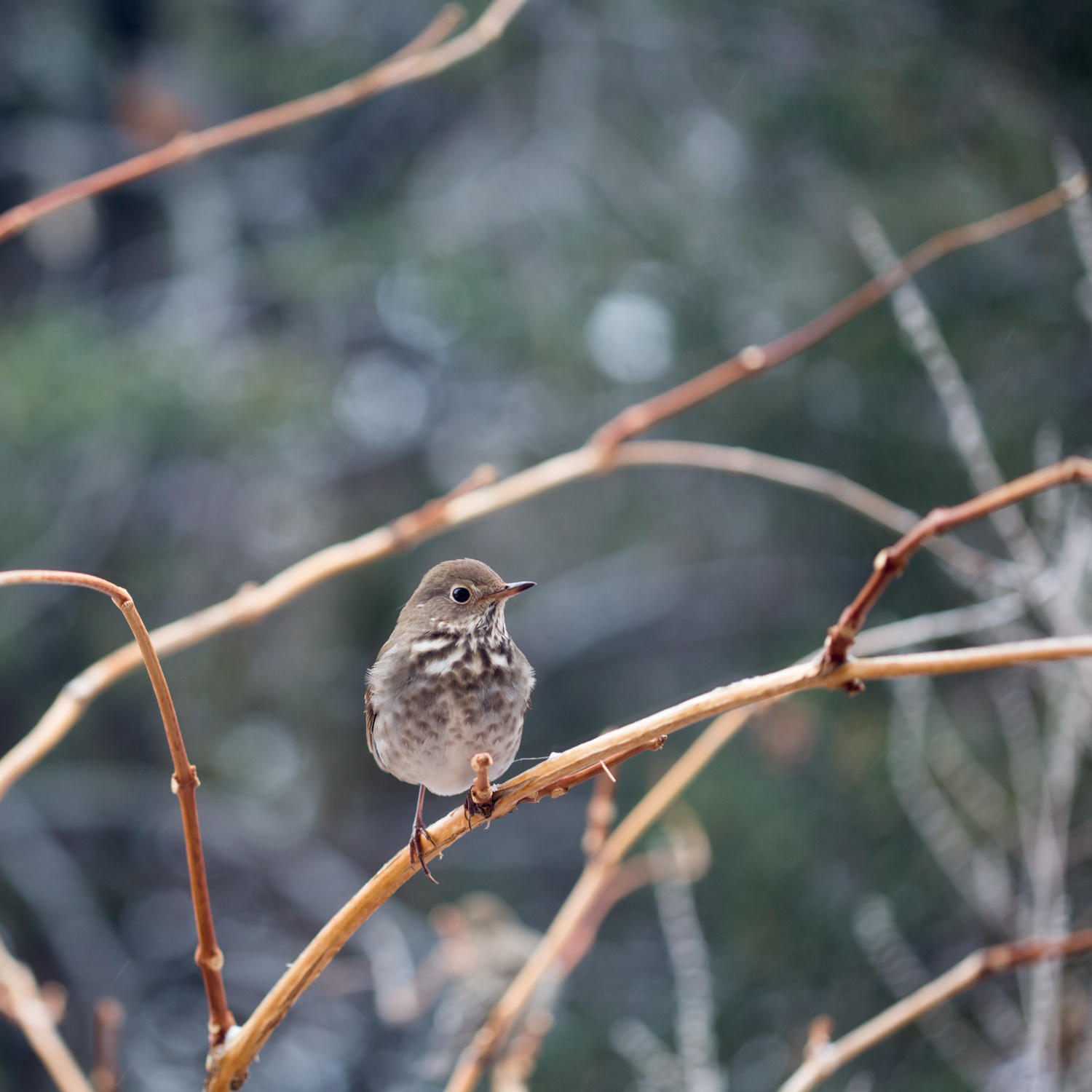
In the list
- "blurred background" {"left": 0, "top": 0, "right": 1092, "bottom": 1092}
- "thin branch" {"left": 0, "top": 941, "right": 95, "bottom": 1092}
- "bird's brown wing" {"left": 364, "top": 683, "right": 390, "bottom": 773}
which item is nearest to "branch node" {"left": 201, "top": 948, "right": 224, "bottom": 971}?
"bird's brown wing" {"left": 364, "top": 683, "right": 390, "bottom": 773}

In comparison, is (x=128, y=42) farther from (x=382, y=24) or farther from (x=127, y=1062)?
(x=127, y=1062)

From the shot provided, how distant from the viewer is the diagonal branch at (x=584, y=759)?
537mm

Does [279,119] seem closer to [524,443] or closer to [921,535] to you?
[921,535]

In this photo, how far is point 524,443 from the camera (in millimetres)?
4207

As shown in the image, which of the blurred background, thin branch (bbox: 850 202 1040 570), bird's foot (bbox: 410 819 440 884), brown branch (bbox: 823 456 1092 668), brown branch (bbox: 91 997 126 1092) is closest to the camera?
brown branch (bbox: 823 456 1092 668)

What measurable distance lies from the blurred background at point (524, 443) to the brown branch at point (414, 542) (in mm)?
1650

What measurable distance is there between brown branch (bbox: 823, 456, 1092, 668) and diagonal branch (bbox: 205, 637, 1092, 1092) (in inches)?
0.6

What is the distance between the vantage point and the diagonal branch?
537 mm

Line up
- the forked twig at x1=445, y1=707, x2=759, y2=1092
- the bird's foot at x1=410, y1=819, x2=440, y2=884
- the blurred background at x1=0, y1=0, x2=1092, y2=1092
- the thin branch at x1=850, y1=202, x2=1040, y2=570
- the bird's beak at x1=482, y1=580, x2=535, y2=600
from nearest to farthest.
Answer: the bird's foot at x1=410, y1=819, x2=440, y2=884
the bird's beak at x1=482, y1=580, x2=535, y2=600
the forked twig at x1=445, y1=707, x2=759, y2=1092
the thin branch at x1=850, y1=202, x2=1040, y2=570
the blurred background at x1=0, y1=0, x2=1092, y2=1092

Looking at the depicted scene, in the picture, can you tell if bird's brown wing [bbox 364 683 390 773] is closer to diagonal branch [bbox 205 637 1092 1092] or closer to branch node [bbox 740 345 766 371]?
diagonal branch [bbox 205 637 1092 1092]

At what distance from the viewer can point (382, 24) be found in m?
4.55

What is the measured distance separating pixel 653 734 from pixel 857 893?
3234 millimetres

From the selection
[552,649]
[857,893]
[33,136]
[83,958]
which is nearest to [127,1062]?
[83,958]

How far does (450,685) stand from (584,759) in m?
0.35
